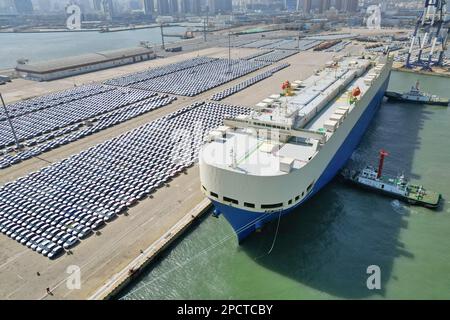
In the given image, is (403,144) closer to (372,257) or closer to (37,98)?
(372,257)

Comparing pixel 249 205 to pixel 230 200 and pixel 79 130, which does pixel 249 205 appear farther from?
pixel 79 130

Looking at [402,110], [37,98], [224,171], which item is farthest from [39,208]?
[402,110]

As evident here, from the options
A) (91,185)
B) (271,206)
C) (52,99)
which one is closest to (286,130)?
(271,206)

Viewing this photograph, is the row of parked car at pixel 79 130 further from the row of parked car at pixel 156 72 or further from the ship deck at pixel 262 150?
the ship deck at pixel 262 150

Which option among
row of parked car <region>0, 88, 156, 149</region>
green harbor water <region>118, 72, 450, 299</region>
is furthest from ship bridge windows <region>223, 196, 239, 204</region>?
row of parked car <region>0, 88, 156, 149</region>

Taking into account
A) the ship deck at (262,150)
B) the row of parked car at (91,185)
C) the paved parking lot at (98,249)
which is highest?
the ship deck at (262,150)

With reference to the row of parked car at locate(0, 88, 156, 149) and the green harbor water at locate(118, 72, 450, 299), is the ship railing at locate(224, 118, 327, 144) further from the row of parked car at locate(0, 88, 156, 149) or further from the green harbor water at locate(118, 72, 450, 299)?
the row of parked car at locate(0, 88, 156, 149)

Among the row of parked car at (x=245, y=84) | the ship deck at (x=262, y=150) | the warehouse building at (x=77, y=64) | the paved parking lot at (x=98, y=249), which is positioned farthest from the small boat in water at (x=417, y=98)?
the warehouse building at (x=77, y=64)
